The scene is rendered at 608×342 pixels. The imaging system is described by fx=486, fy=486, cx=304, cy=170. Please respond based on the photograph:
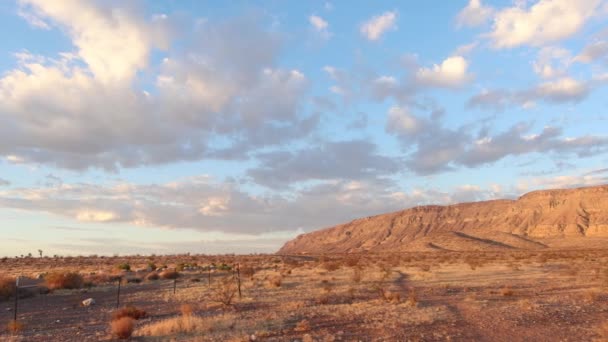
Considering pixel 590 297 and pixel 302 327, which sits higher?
pixel 302 327

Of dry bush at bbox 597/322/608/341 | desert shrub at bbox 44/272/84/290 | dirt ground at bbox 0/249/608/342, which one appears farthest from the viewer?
desert shrub at bbox 44/272/84/290

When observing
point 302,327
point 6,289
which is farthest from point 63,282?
point 302,327

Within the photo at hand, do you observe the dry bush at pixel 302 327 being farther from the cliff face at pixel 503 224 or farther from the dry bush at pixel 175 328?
the cliff face at pixel 503 224

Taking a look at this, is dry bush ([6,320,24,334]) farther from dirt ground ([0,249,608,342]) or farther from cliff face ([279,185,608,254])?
cliff face ([279,185,608,254])

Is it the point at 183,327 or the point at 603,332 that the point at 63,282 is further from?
the point at 603,332

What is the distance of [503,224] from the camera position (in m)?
162

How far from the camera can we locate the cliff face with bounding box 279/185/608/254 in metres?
131

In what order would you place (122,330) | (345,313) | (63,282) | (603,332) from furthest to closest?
1. (63,282)
2. (345,313)
3. (122,330)
4. (603,332)

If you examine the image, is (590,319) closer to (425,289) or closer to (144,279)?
(425,289)

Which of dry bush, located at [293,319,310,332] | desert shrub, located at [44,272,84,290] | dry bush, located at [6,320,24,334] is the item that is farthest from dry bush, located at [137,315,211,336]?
desert shrub, located at [44,272,84,290]

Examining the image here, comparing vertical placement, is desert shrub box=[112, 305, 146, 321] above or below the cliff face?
below

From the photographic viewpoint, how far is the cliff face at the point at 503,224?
131250mm

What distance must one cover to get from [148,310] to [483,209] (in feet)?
582

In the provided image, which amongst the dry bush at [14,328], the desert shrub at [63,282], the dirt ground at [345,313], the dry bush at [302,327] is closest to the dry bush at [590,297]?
the dirt ground at [345,313]
